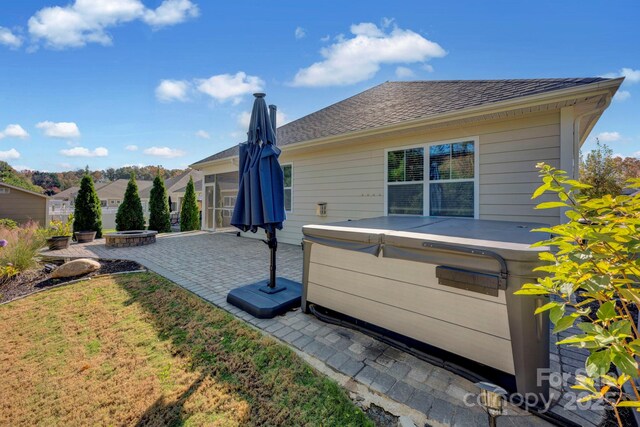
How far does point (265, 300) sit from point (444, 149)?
183 inches

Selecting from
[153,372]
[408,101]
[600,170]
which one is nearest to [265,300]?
[153,372]

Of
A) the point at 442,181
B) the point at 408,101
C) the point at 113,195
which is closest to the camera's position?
the point at 442,181

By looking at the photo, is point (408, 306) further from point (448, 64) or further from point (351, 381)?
point (448, 64)

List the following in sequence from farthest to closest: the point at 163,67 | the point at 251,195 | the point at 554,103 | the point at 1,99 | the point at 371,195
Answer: the point at 1,99 < the point at 163,67 < the point at 371,195 < the point at 554,103 < the point at 251,195

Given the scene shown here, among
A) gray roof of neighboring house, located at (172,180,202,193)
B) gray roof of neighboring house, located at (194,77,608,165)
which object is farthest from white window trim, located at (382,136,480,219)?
gray roof of neighboring house, located at (172,180,202,193)

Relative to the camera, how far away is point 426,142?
5.65 m

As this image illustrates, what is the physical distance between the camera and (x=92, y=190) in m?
10.5

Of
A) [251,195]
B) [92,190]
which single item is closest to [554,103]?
[251,195]

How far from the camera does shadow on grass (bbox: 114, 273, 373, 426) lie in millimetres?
1897

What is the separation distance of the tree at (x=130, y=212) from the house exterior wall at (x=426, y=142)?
7304mm

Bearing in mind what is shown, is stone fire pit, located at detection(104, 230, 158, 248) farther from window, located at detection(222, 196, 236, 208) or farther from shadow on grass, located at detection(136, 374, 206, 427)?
shadow on grass, located at detection(136, 374, 206, 427)

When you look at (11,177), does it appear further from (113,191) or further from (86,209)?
(86,209)

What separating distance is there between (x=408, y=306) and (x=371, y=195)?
4.41 metres

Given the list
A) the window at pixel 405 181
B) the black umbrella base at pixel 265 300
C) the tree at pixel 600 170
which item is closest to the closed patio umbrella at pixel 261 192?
the black umbrella base at pixel 265 300
